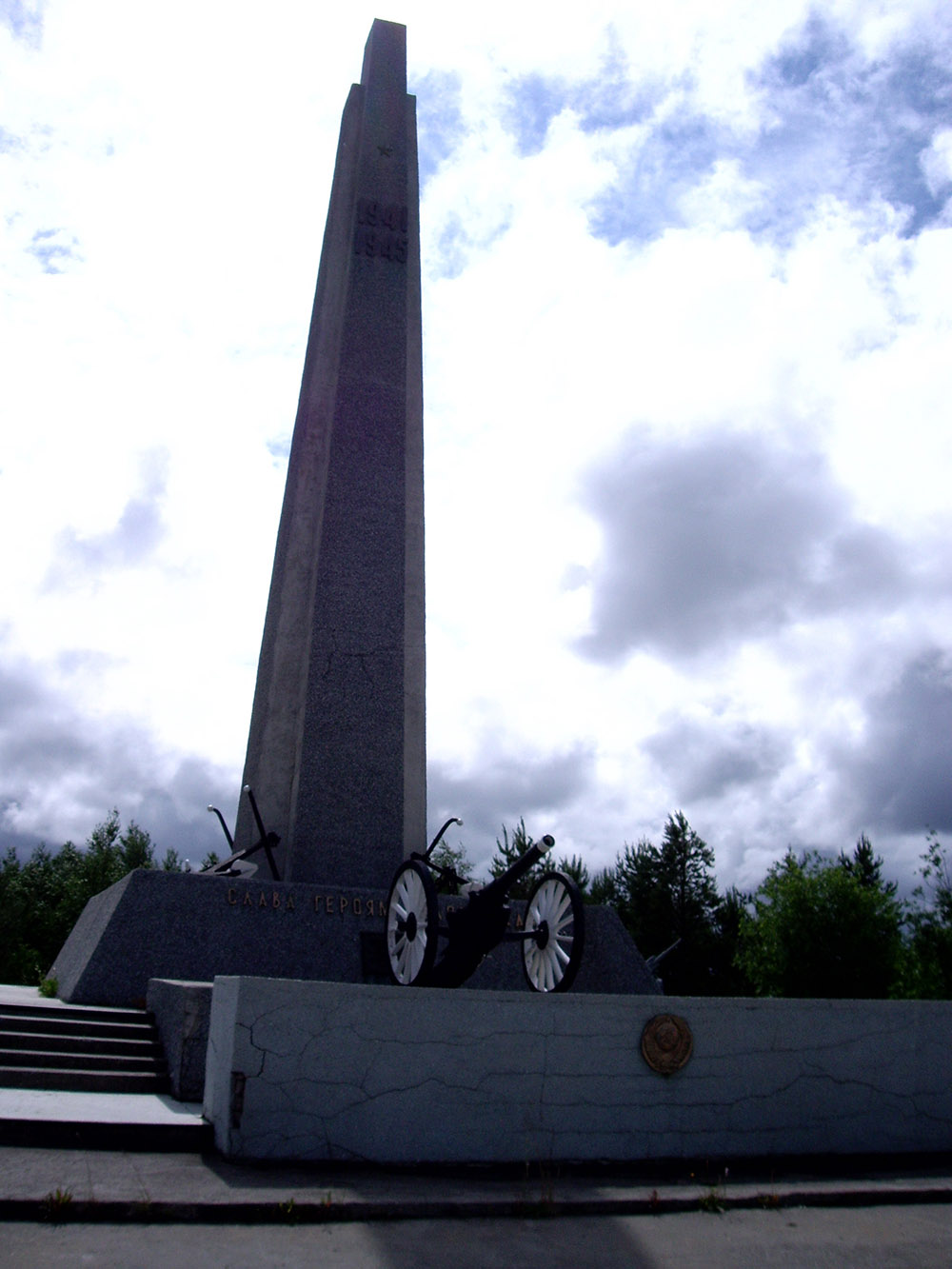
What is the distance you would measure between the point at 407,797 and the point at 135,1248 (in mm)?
7533

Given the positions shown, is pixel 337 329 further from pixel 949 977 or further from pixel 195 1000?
pixel 949 977

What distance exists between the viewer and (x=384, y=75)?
47.7 ft

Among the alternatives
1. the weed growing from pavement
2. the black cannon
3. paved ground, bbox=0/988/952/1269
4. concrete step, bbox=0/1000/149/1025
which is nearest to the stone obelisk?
concrete step, bbox=0/1000/149/1025

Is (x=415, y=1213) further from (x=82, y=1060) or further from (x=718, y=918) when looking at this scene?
(x=718, y=918)

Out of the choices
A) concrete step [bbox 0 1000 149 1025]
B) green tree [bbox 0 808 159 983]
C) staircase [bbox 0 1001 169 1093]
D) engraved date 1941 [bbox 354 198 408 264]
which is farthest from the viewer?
green tree [bbox 0 808 159 983]

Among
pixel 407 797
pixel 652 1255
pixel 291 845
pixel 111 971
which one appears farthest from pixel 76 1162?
pixel 407 797

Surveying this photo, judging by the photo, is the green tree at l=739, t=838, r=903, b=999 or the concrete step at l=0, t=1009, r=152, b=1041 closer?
the concrete step at l=0, t=1009, r=152, b=1041

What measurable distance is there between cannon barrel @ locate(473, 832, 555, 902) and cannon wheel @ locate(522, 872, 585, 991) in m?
0.33

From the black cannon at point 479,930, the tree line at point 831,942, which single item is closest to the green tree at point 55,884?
the tree line at point 831,942

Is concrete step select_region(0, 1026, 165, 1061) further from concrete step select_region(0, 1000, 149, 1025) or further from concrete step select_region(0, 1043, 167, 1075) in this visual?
concrete step select_region(0, 1000, 149, 1025)

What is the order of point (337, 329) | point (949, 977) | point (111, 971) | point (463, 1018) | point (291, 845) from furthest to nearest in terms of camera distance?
point (949, 977) → point (337, 329) → point (291, 845) → point (111, 971) → point (463, 1018)

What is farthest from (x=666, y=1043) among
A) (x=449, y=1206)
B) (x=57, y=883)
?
(x=57, y=883)

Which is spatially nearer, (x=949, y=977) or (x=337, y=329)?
(x=337, y=329)

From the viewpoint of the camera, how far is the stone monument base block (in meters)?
8.20
